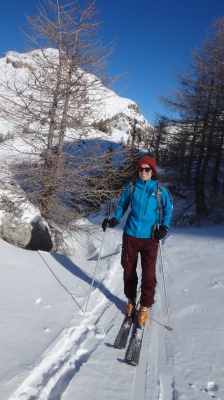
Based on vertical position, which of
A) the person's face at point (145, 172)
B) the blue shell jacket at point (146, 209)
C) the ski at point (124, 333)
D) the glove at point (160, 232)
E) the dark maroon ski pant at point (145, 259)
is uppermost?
the person's face at point (145, 172)

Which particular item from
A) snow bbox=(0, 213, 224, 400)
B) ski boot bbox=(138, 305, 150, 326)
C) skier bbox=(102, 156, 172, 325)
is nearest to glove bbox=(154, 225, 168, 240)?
skier bbox=(102, 156, 172, 325)

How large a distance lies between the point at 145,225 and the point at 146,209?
24cm

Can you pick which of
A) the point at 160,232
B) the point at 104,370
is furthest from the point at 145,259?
the point at 104,370

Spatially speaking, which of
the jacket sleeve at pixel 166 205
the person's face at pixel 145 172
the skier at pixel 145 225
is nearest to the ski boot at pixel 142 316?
the skier at pixel 145 225

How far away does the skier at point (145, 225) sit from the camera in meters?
3.70

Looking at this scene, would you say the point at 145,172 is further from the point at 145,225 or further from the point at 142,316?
the point at 142,316

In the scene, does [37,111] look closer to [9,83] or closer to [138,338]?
[9,83]

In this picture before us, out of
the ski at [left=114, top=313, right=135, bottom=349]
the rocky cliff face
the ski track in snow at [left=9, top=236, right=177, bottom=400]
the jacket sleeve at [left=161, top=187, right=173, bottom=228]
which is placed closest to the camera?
the ski track in snow at [left=9, top=236, right=177, bottom=400]

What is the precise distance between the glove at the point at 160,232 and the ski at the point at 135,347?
4.02ft

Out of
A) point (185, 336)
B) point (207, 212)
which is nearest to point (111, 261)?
point (185, 336)

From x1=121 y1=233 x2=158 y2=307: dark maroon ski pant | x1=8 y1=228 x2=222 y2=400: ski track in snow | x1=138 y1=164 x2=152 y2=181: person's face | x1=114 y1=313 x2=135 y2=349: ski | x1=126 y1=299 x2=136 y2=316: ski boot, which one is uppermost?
x1=138 y1=164 x2=152 y2=181: person's face

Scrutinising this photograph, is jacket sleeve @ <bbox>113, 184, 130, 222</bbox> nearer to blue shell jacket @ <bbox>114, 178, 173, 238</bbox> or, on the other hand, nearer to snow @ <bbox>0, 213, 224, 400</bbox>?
blue shell jacket @ <bbox>114, 178, 173, 238</bbox>

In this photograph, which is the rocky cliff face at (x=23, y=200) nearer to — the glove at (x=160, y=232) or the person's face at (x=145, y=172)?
the person's face at (x=145, y=172)

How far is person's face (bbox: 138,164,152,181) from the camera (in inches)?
145
